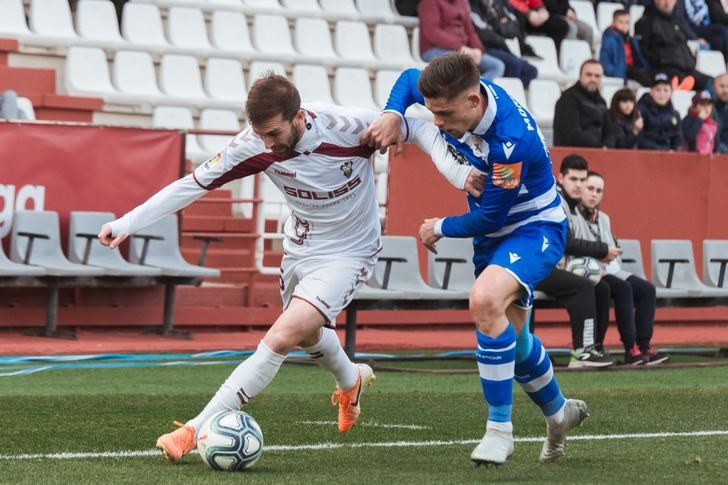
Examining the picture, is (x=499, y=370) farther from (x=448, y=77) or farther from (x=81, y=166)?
(x=81, y=166)

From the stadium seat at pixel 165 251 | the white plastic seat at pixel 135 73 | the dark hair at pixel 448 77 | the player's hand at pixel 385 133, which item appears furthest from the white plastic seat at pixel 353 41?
the dark hair at pixel 448 77

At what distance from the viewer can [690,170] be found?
1644 cm

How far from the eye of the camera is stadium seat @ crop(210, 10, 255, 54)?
60.3ft

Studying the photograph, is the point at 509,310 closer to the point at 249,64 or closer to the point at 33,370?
the point at 33,370

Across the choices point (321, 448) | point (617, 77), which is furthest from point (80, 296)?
point (617, 77)

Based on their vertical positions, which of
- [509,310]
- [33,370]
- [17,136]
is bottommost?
[33,370]

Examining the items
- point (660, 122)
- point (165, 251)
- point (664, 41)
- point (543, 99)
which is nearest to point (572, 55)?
point (664, 41)

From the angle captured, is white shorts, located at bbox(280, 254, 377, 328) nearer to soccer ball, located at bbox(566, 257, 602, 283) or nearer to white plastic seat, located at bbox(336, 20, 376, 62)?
soccer ball, located at bbox(566, 257, 602, 283)

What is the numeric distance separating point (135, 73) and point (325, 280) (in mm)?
10397

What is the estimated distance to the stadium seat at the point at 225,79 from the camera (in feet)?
57.9

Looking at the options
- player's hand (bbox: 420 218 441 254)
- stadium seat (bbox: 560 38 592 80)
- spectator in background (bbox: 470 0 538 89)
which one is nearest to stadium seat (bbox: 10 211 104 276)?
player's hand (bbox: 420 218 441 254)

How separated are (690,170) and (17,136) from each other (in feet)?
24.5

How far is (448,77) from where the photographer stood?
6.68 metres

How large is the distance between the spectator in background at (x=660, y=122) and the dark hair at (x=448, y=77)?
10979 millimetres
